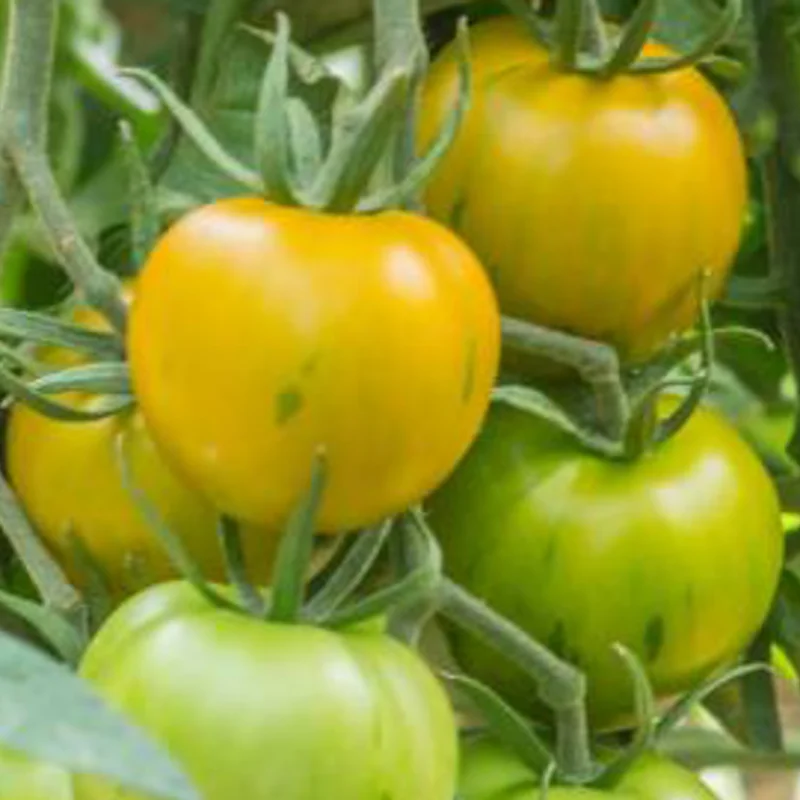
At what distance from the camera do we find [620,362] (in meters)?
0.71

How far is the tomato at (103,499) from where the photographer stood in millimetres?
671

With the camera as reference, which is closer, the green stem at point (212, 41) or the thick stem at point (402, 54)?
the thick stem at point (402, 54)

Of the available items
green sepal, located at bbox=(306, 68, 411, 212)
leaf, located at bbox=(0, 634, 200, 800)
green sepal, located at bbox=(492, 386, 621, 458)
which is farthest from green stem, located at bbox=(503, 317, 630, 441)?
leaf, located at bbox=(0, 634, 200, 800)

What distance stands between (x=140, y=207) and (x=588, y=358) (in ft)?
0.44

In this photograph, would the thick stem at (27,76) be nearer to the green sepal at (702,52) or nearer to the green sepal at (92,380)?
the green sepal at (92,380)

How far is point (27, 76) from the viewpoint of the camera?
63 cm

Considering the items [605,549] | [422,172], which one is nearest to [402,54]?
[422,172]

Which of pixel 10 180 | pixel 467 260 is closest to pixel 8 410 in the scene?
pixel 10 180

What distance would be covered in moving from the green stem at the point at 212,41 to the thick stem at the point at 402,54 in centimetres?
18

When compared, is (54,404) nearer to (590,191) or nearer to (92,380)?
(92,380)

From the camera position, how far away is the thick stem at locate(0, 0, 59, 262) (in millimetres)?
632

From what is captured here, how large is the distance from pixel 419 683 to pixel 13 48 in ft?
0.68

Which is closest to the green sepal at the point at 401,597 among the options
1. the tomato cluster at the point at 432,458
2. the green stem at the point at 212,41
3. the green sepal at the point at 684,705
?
the tomato cluster at the point at 432,458

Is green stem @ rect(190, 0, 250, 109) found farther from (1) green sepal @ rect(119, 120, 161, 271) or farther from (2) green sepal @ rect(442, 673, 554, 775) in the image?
(2) green sepal @ rect(442, 673, 554, 775)
